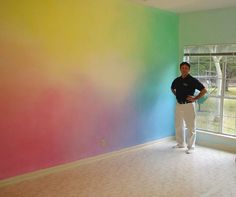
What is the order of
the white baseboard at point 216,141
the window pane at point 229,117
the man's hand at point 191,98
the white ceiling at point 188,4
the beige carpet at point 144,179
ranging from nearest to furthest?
the beige carpet at point 144,179 < the white ceiling at point 188,4 < the man's hand at point 191,98 < the white baseboard at point 216,141 < the window pane at point 229,117

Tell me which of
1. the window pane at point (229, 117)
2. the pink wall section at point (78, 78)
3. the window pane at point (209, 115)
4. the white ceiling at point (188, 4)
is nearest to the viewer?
the pink wall section at point (78, 78)

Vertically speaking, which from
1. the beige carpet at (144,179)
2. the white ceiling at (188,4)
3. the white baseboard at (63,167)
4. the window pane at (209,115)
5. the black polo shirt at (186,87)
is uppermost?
the white ceiling at (188,4)

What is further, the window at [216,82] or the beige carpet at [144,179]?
the window at [216,82]

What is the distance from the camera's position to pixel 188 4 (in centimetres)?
466

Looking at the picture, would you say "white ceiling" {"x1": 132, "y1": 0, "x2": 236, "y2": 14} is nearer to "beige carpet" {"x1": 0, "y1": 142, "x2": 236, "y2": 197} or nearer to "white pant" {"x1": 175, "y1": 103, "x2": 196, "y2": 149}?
"white pant" {"x1": 175, "y1": 103, "x2": 196, "y2": 149}

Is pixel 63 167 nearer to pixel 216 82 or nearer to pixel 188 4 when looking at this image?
pixel 216 82

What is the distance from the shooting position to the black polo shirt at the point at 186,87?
15.8 ft

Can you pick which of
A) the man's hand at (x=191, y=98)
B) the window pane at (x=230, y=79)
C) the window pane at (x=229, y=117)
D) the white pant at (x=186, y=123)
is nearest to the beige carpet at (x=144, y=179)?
the white pant at (x=186, y=123)

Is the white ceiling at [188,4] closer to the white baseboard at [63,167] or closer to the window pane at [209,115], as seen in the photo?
the window pane at [209,115]

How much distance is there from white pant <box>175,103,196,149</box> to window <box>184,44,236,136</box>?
57 centimetres

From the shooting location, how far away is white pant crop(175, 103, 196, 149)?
4.91 meters

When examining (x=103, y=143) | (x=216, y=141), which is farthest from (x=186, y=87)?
(x=103, y=143)

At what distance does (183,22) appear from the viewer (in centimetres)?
546

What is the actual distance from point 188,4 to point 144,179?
283 cm
